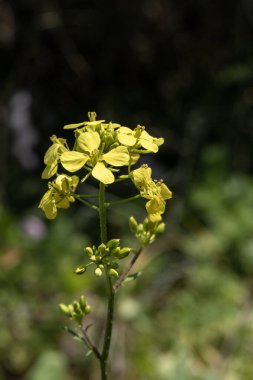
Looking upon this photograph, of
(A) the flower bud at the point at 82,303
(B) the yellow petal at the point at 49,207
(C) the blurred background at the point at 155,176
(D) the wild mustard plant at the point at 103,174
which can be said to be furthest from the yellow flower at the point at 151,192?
(C) the blurred background at the point at 155,176

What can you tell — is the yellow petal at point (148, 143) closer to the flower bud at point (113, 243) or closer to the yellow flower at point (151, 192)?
the yellow flower at point (151, 192)

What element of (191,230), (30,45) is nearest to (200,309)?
(191,230)

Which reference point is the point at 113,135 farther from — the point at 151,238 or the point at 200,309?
the point at 200,309

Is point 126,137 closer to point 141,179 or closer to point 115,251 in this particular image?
point 141,179

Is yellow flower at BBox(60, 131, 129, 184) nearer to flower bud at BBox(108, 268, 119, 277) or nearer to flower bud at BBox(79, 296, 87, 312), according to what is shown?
flower bud at BBox(108, 268, 119, 277)

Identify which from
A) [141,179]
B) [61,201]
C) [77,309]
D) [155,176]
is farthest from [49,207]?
[155,176]

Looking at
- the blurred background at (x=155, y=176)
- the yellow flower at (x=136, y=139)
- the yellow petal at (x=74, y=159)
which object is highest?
the yellow flower at (x=136, y=139)
